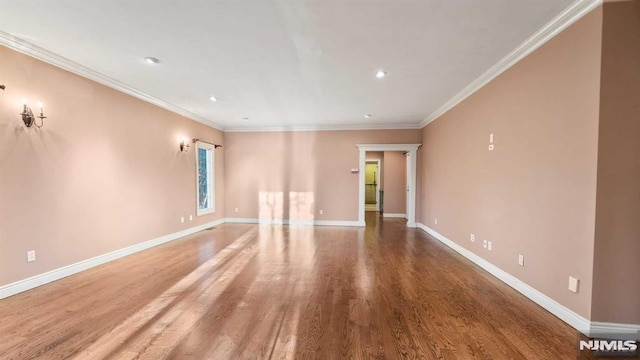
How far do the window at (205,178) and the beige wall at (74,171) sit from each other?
3.81ft

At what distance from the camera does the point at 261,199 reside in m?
7.44

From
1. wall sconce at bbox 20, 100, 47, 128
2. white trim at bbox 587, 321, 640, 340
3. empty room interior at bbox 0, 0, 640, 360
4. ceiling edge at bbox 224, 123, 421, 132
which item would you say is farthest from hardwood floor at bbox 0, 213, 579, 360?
ceiling edge at bbox 224, 123, 421, 132

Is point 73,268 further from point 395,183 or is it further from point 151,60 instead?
point 395,183

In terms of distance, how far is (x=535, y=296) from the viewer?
2.68 metres

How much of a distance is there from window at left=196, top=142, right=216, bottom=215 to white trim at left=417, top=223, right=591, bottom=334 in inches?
225

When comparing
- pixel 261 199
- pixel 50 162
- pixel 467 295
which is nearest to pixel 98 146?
pixel 50 162

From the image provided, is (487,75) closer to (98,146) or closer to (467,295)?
(467,295)

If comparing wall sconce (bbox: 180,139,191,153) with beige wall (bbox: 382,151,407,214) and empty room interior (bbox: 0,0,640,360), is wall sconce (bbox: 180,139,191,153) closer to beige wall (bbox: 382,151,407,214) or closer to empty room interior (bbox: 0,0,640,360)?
empty room interior (bbox: 0,0,640,360)

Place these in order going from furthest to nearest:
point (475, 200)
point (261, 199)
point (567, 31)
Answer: point (261, 199) → point (475, 200) → point (567, 31)

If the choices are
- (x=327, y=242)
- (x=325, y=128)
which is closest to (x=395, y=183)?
(x=325, y=128)

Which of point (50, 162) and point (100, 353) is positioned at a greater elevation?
point (50, 162)

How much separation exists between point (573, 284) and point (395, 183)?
653 centimetres

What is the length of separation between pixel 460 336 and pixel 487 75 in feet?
10.5

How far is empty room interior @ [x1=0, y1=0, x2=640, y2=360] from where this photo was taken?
204 cm
